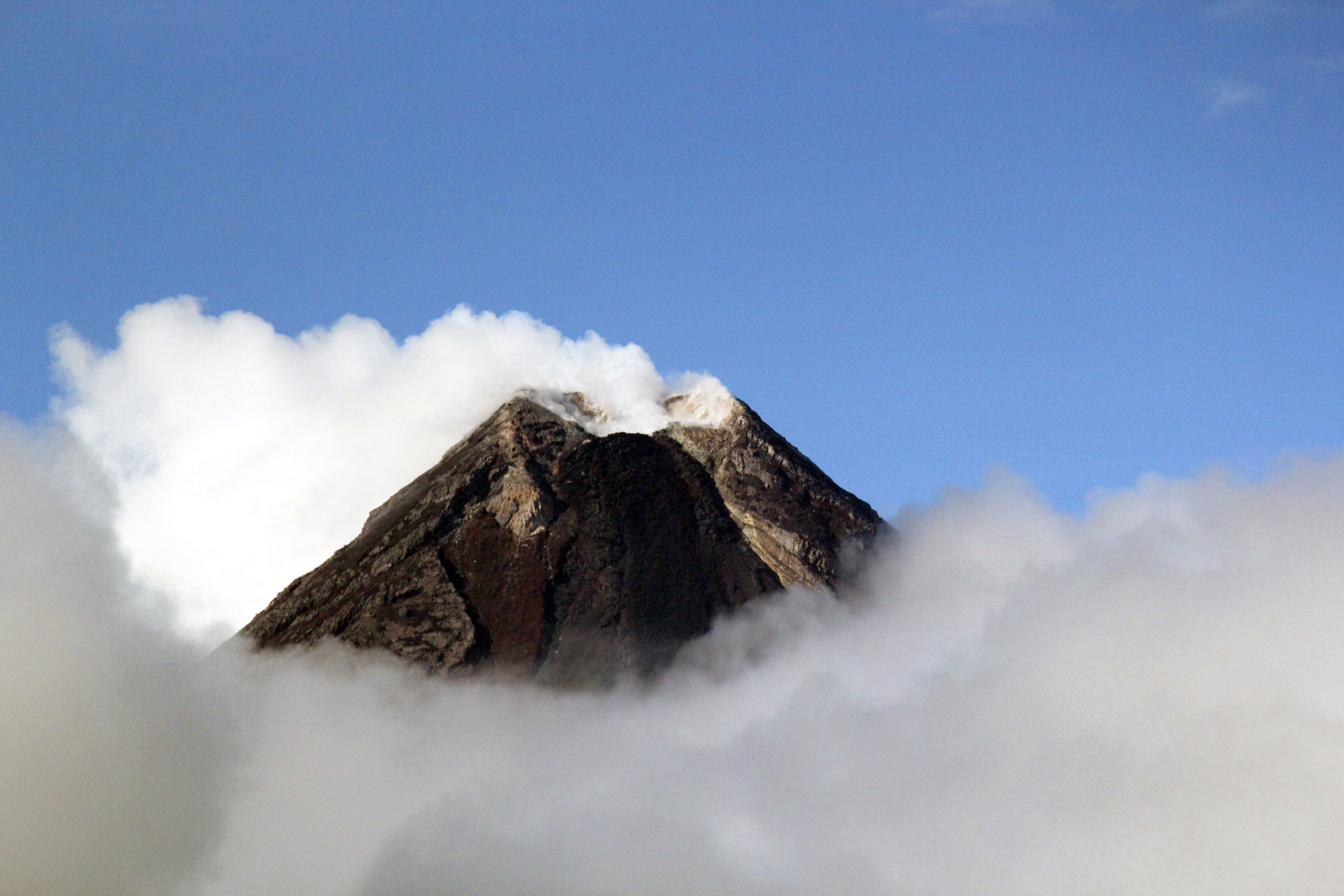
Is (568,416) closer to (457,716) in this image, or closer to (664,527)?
(664,527)

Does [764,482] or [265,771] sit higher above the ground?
[764,482]

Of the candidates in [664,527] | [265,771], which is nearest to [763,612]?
[664,527]

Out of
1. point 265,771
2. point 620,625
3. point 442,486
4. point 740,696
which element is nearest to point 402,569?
point 442,486

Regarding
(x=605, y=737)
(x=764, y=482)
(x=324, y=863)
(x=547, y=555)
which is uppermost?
(x=764, y=482)

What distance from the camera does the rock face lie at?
16762 cm

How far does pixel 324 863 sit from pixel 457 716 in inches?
1492

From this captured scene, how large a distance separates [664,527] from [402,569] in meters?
33.4

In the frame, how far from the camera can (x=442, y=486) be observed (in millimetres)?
182125

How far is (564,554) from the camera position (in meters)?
174

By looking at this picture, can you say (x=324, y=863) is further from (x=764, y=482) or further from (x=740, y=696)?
(x=764, y=482)

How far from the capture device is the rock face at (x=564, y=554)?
550ft

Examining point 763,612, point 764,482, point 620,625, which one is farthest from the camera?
point 764,482

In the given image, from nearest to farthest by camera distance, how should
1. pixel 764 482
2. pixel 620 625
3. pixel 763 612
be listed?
1. pixel 620 625
2. pixel 763 612
3. pixel 764 482

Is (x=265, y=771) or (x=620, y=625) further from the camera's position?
(x=265, y=771)
